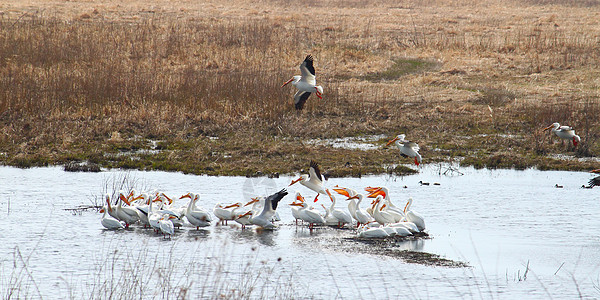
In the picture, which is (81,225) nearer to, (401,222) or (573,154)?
(401,222)

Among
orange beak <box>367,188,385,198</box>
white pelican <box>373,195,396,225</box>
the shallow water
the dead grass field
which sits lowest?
the shallow water

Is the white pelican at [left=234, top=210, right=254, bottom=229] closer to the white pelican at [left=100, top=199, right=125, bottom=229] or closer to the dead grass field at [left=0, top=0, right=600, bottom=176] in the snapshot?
the white pelican at [left=100, top=199, right=125, bottom=229]

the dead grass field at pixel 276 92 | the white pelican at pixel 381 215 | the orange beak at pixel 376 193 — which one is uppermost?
the dead grass field at pixel 276 92

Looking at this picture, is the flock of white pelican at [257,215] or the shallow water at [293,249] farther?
the flock of white pelican at [257,215]

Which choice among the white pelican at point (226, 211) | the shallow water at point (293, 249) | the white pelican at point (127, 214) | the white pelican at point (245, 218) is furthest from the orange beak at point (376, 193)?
the white pelican at point (127, 214)

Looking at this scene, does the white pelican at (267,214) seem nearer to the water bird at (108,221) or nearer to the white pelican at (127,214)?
the white pelican at (127,214)

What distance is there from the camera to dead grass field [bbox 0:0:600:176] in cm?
1622

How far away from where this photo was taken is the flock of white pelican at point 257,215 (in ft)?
34.2

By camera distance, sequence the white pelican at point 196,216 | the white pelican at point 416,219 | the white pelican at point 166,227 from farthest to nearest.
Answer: the white pelican at point 196,216
the white pelican at point 416,219
the white pelican at point 166,227

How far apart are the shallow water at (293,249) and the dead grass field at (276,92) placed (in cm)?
196

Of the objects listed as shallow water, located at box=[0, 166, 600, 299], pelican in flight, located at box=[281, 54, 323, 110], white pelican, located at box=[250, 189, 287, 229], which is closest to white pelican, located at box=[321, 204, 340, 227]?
shallow water, located at box=[0, 166, 600, 299]

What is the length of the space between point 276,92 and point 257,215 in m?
9.29

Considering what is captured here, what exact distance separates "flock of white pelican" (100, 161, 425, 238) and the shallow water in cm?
21

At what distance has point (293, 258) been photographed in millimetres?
9461
